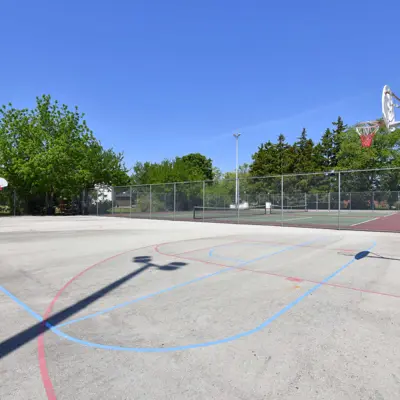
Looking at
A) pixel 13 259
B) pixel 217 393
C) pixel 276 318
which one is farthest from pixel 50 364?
pixel 13 259

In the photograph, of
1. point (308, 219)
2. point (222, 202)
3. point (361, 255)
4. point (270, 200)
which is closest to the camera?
point (361, 255)

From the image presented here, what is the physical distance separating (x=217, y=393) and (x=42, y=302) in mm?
3167

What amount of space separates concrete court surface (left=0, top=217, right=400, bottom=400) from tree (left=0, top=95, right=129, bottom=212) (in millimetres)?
20436

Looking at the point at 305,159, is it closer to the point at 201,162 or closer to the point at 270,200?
the point at 270,200

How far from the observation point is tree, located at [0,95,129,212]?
80.3ft

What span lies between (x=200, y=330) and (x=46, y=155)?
83.1ft

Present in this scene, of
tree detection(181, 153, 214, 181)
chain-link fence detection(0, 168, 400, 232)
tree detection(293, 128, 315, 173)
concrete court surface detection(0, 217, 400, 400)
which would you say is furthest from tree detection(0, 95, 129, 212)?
tree detection(181, 153, 214, 181)

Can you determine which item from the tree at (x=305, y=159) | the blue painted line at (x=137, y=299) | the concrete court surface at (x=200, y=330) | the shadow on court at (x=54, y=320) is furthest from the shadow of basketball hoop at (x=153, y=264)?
the tree at (x=305, y=159)

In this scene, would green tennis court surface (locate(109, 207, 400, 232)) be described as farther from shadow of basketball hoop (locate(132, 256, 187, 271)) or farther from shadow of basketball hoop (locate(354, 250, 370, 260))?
shadow of basketball hoop (locate(132, 256, 187, 271))

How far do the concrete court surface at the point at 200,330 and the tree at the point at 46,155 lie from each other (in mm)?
20436

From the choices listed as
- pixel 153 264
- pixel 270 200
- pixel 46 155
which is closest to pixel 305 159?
pixel 270 200

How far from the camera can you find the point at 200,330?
3.30 metres

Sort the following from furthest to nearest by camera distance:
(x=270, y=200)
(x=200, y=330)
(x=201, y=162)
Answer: (x=201, y=162) < (x=270, y=200) < (x=200, y=330)

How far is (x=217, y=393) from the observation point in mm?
2201
